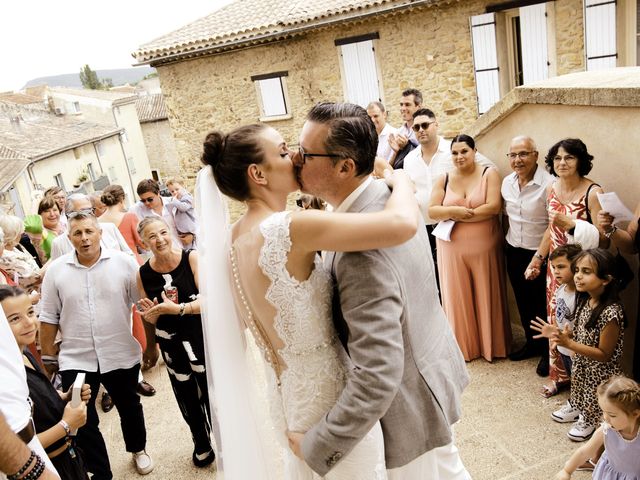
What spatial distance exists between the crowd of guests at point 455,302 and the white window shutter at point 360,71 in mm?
8686

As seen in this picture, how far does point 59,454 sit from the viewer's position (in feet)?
9.54

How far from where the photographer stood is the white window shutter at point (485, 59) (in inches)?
446

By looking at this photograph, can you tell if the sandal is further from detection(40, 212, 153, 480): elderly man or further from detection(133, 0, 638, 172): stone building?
detection(133, 0, 638, 172): stone building

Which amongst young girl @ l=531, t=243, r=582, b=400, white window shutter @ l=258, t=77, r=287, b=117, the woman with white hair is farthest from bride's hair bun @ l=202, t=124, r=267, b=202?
white window shutter @ l=258, t=77, r=287, b=117

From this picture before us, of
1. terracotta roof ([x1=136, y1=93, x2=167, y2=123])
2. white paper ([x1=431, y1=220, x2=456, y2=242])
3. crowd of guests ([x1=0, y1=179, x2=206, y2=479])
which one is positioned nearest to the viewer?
crowd of guests ([x1=0, y1=179, x2=206, y2=479])

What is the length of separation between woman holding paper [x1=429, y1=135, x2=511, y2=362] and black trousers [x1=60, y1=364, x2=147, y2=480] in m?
2.75

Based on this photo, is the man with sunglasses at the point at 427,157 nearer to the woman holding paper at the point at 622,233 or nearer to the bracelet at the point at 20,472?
the woman holding paper at the point at 622,233

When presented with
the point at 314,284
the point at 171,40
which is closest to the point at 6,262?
the point at 314,284

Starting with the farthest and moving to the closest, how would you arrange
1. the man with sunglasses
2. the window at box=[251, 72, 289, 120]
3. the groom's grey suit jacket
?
1. the window at box=[251, 72, 289, 120]
2. the man with sunglasses
3. the groom's grey suit jacket

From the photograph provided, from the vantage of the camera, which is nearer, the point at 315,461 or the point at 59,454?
the point at 315,461

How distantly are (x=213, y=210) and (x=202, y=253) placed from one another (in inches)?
7.6

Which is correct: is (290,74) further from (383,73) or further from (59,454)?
(59,454)

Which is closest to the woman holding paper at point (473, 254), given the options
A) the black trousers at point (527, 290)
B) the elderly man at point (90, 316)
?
the black trousers at point (527, 290)

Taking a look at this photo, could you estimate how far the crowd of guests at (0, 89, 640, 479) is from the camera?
293 cm
